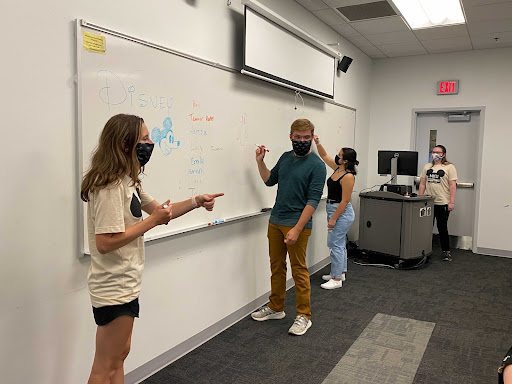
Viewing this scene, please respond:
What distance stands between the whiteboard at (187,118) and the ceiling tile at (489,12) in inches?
76.4

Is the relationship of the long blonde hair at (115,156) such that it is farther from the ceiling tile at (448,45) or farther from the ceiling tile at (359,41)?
the ceiling tile at (448,45)

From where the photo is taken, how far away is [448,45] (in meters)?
5.23

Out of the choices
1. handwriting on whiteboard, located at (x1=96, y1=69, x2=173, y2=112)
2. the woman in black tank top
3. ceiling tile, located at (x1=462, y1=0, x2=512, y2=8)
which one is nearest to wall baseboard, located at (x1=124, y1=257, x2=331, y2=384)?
the woman in black tank top

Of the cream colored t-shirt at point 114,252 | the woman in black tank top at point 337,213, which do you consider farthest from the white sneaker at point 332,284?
the cream colored t-shirt at point 114,252

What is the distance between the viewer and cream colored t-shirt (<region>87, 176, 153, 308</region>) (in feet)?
4.69

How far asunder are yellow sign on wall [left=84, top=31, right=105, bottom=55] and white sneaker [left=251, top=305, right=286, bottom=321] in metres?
2.09

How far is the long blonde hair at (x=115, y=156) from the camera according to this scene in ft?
4.76

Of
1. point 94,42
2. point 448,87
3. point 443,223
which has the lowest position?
point 443,223

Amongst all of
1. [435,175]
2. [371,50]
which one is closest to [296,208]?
[435,175]

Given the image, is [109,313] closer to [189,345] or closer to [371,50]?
[189,345]

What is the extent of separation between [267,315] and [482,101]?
13.8 feet

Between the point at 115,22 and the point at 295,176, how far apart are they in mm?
Answer: 1436

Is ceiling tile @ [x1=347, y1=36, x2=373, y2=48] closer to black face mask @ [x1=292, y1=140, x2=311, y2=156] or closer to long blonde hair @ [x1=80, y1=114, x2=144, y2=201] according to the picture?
black face mask @ [x1=292, y1=140, x2=311, y2=156]

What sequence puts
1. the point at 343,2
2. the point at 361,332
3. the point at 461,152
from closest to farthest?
the point at 361,332
the point at 343,2
the point at 461,152
